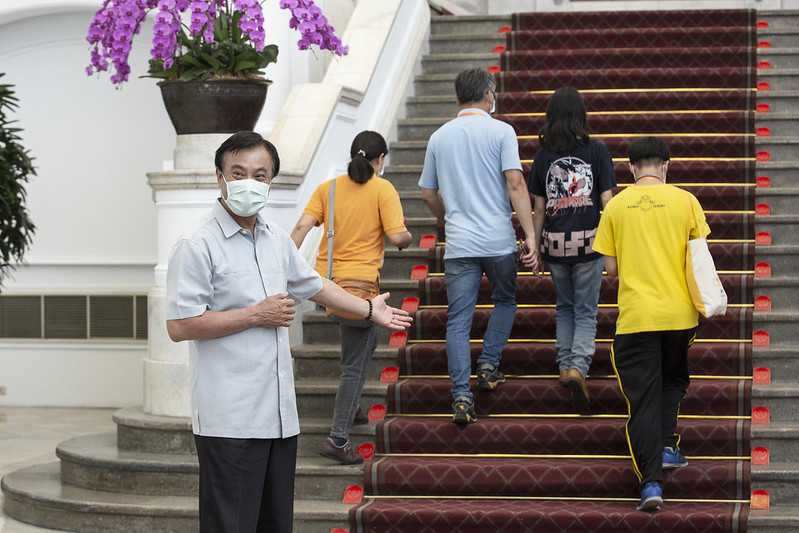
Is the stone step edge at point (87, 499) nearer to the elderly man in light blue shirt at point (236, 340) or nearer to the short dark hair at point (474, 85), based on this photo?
the elderly man in light blue shirt at point (236, 340)

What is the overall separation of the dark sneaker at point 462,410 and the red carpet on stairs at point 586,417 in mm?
81

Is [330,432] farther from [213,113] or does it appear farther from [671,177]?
[671,177]

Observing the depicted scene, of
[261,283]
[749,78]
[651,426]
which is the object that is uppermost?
[749,78]

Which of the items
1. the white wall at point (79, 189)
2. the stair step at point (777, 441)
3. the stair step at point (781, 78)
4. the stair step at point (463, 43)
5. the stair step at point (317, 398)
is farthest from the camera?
the white wall at point (79, 189)

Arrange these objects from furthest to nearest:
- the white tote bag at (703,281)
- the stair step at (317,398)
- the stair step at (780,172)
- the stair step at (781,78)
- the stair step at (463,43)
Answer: the stair step at (463,43) → the stair step at (781,78) → the stair step at (780,172) → the stair step at (317,398) → the white tote bag at (703,281)

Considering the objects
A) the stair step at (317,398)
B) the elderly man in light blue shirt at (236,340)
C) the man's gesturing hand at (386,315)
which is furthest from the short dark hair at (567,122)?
the elderly man in light blue shirt at (236,340)

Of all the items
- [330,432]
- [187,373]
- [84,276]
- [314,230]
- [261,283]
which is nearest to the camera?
[261,283]

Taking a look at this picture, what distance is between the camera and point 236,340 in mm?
3557

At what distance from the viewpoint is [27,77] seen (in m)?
9.57

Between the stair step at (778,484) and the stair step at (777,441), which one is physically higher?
the stair step at (777,441)

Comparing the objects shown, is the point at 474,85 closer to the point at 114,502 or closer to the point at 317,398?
the point at 317,398

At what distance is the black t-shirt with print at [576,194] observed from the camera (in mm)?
5551

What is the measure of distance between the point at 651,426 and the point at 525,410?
0.95 metres

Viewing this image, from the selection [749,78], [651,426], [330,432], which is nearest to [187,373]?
[330,432]
